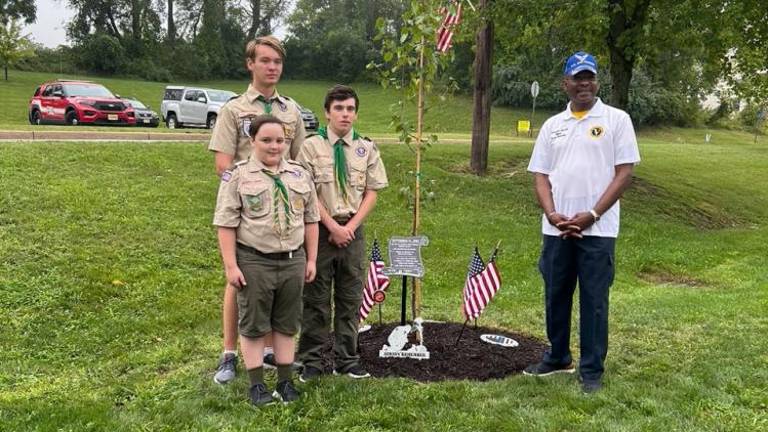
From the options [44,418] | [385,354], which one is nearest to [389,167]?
[385,354]

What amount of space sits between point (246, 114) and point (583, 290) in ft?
7.65

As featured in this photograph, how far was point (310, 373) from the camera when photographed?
13.5 feet

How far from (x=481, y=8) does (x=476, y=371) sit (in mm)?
9244

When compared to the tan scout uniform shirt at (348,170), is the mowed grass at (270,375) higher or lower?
lower

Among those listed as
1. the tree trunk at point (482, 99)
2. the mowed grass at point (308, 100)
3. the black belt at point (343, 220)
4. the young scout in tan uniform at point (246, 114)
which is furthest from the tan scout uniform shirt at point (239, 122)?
the mowed grass at point (308, 100)

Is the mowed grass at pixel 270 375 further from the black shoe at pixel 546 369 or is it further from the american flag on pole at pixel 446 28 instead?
the american flag on pole at pixel 446 28

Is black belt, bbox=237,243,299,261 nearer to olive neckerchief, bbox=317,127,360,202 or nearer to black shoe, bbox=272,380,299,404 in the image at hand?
olive neckerchief, bbox=317,127,360,202

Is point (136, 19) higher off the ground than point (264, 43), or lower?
higher

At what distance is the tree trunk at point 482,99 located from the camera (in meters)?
13.2

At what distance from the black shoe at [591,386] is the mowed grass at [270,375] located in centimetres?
6

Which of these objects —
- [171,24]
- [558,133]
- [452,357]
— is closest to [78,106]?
[452,357]

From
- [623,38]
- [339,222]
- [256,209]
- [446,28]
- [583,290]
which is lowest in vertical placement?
[583,290]

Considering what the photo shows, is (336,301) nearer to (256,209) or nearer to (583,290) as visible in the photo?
(256,209)

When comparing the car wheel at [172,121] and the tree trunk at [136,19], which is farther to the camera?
the tree trunk at [136,19]
